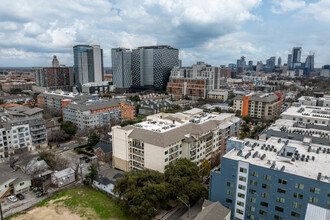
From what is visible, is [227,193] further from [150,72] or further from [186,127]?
[150,72]

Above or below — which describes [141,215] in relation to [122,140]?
below

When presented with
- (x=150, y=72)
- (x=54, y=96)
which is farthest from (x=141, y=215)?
(x=150, y=72)

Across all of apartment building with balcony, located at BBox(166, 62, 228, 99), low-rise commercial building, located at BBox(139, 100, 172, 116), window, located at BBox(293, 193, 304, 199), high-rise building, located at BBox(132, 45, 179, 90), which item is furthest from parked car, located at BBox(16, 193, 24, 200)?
high-rise building, located at BBox(132, 45, 179, 90)

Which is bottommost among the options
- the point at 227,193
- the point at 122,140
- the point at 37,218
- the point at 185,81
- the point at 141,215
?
the point at 37,218

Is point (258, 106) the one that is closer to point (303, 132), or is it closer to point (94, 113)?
point (303, 132)

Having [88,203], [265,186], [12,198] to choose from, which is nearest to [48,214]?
[88,203]

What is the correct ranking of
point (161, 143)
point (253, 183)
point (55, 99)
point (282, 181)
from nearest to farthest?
point (282, 181) < point (253, 183) < point (161, 143) < point (55, 99)

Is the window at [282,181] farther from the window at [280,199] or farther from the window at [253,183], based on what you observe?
the window at [253,183]
